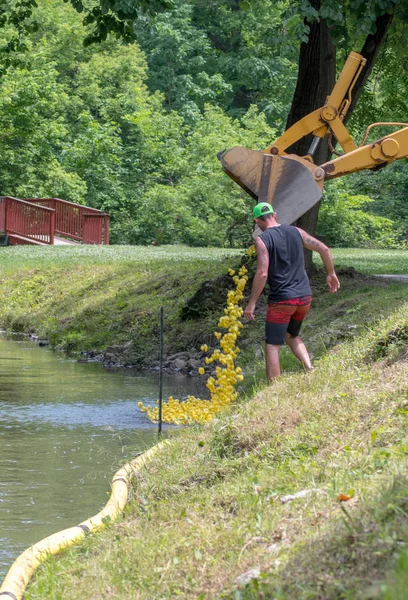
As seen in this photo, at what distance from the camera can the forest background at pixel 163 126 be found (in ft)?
144

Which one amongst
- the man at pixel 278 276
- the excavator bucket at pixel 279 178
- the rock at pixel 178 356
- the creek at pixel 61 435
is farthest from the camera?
the rock at pixel 178 356

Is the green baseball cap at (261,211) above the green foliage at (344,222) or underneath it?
above

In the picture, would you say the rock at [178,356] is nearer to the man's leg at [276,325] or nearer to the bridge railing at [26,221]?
the man's leg at [276,325]

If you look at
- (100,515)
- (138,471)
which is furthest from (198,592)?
(138,471)

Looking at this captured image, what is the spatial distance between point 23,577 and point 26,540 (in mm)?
1517

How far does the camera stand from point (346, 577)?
17.6 feet

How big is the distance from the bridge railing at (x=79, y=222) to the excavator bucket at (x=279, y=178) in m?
26.5

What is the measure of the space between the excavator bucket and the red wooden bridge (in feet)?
84.1

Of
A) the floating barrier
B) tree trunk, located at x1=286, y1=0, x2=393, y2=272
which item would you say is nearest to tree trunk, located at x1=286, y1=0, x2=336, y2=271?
tree trunk, located at x1=286, y1=0, x2=393, y2=272

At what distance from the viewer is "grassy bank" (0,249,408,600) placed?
5.65 meters

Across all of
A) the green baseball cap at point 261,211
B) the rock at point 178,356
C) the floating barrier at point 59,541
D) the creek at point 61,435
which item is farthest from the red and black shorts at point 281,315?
the rock at point 178,356

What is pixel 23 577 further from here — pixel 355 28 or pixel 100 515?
pixel 355 28

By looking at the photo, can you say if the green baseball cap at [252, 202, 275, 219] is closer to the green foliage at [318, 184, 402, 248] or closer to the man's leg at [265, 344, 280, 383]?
the man's leg at [265, 344, 280, 383]

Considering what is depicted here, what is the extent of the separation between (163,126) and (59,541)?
45455 mm
